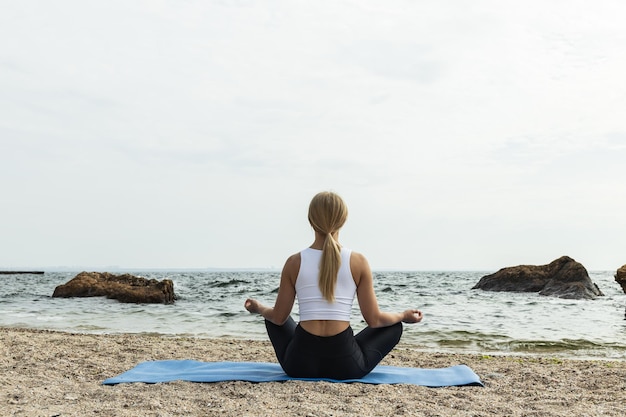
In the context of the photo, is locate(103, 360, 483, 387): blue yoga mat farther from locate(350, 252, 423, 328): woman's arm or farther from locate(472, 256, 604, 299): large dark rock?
locate(472, 256, 604, 299): large dark rock

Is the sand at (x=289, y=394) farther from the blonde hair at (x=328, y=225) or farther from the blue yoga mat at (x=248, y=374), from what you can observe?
the blonde hair at (x=328, y=225)

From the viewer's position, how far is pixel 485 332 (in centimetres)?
1056

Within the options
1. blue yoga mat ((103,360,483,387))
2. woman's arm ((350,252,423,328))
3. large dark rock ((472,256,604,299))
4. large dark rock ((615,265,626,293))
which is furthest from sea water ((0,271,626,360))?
large dark rock ((472,256,604,299))

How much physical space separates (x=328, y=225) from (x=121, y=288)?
50.7 feet

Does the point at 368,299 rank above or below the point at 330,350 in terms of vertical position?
above

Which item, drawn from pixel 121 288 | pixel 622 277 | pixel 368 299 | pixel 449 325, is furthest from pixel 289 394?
pixel 121 288

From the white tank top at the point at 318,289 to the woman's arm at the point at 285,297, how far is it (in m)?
0.05

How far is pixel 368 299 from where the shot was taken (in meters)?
4.68

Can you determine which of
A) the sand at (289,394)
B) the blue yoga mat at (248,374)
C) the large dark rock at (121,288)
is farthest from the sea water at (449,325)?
the blue yoga mat at (248,374)

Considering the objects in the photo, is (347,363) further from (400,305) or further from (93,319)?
(400,305)

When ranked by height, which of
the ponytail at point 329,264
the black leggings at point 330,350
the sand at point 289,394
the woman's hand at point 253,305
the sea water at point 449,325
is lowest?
the sea water at point 449,325

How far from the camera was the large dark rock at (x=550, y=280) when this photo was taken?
2244 cm

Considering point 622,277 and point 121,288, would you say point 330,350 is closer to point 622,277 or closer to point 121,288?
point 622,277

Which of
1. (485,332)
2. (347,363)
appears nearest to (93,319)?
(485,332)
